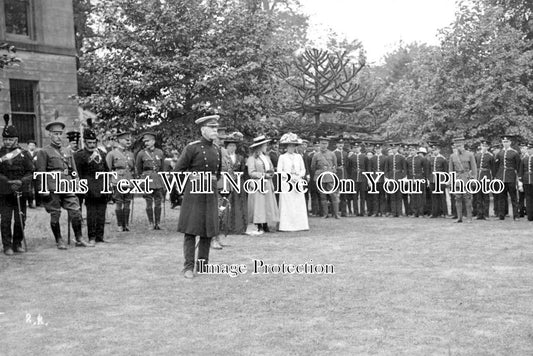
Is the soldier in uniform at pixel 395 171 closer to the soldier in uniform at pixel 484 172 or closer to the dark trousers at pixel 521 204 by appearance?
the soldier in uniform at pixel 484 172

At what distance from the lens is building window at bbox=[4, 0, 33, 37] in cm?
2050

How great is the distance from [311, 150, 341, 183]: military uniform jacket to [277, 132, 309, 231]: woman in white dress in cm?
261

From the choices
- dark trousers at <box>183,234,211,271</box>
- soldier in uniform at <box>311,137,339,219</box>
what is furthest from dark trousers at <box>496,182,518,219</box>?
dark trousers at <box>183,234,211,271</box>

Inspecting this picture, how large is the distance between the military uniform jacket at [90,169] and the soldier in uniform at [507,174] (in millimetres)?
10186

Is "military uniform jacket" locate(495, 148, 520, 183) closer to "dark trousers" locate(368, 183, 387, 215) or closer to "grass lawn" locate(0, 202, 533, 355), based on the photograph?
"dark trousers" locate(368, 183, 387, 215)

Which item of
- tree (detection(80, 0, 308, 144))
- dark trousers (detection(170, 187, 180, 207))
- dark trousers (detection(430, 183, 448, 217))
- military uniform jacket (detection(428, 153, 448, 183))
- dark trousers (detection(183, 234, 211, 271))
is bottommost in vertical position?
dark trousers (detection(183, 234, 211, 271))

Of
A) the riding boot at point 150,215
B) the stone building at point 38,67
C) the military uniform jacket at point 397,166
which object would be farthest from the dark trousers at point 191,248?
the stone building at point 38,67

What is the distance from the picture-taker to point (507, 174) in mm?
16578

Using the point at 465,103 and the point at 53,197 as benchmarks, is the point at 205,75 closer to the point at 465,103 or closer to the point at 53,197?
the point at 53,197

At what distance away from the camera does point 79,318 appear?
22.2 feet

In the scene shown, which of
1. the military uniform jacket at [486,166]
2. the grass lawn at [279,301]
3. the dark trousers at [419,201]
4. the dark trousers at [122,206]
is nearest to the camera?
the grass lawn at [279,301]

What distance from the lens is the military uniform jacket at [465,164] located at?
642 inches

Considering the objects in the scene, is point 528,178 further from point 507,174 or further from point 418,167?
point 418,167

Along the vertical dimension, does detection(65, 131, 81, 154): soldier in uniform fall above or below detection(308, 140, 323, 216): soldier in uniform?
above
